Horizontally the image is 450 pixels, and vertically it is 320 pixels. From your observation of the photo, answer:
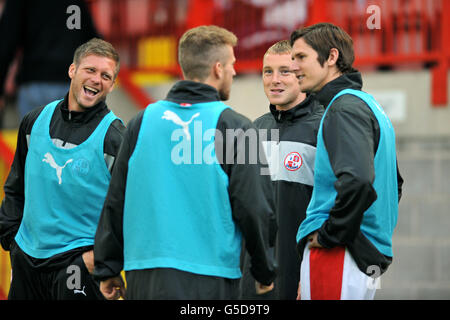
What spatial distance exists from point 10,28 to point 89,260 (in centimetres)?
368

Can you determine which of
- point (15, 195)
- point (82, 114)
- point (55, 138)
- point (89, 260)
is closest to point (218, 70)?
point (82, 114)

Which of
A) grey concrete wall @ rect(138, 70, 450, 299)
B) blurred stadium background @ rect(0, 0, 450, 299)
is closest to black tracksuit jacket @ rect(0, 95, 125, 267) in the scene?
blurred stadium background @ rect(0, 0, 450, 299)

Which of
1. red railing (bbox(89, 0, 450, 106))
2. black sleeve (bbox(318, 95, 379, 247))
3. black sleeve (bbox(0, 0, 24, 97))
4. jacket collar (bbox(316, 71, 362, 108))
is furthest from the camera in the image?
red railing (bbox(89, 0, 450, 106))

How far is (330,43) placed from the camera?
3820 mm

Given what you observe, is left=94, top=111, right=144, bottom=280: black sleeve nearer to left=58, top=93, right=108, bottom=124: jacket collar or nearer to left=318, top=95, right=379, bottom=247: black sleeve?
left=58, top=93, right=108, bottom=124: jacket collar

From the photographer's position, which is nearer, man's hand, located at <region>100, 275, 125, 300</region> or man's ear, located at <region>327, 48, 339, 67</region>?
man's hand, located at <region>100, 275, 125, 300</region>

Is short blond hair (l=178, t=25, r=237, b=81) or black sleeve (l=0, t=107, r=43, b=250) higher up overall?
short blond hair (l=178, t=25, r=237, b=81)

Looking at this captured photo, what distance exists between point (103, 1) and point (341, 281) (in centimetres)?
645

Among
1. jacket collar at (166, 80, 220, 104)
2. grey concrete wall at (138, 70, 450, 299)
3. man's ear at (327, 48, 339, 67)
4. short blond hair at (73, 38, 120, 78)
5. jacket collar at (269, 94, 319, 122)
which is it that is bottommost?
grey concrete wall at (138, 70, 450, 299)

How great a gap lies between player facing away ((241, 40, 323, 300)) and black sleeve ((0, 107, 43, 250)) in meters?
1.42

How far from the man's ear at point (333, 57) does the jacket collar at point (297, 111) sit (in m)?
0.78

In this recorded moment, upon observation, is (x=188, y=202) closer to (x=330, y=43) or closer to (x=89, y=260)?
(x=89, y=260)

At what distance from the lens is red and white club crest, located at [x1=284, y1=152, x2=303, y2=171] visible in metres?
4.41
